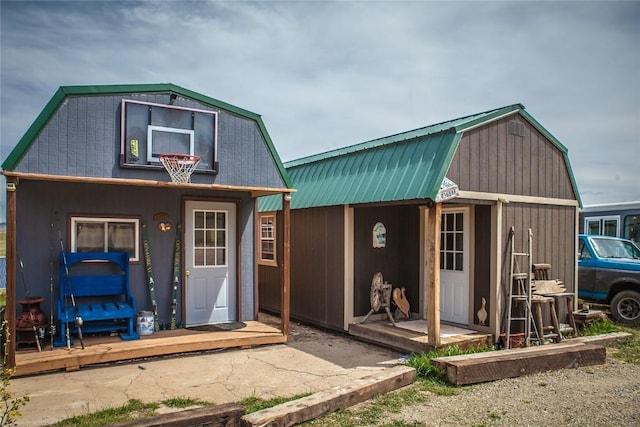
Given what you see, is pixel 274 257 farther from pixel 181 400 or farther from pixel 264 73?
pixel 181 400

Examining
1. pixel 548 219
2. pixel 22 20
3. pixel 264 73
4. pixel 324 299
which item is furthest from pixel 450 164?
pixel 22 20

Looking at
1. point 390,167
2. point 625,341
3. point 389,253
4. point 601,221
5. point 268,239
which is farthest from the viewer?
point 601,221

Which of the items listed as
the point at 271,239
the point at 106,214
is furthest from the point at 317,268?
the point at 106,214

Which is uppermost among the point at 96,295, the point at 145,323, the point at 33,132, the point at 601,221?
the point at 33,132

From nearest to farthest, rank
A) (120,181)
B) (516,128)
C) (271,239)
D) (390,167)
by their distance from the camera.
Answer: (120,181) < (516,128) < (390,167) < (271,239)

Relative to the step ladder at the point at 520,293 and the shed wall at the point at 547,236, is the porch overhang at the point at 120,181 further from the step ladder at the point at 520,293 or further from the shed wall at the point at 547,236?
the step ladder at the point at 520,293

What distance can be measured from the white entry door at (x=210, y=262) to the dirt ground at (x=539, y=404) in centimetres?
404

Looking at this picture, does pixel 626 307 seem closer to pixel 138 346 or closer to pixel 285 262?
pixel 285 262

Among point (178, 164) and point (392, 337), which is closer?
point (178, 164)

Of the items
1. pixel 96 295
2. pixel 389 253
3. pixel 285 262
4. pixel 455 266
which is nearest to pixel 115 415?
pixel 96 295

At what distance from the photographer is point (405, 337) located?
6973 mm

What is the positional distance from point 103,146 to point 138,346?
2.68 metres

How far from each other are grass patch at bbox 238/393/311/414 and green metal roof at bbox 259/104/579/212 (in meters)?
3.15

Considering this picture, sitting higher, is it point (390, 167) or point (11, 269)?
point (390, 167)
